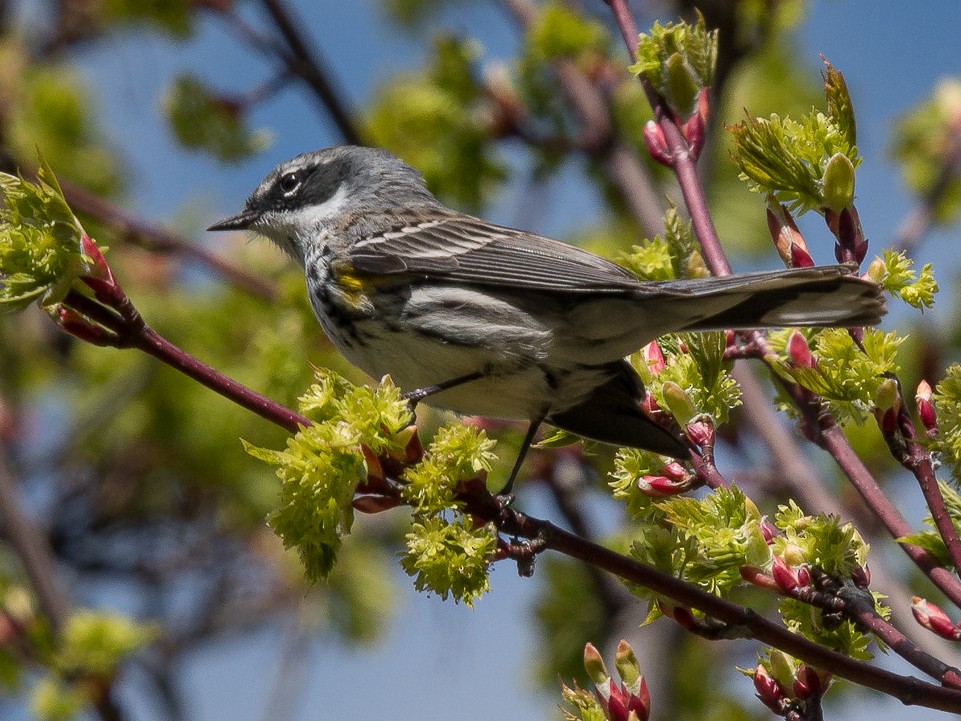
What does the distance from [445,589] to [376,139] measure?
4380 mm

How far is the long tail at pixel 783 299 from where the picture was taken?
2.18m

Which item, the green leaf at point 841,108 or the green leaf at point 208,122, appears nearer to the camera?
the green leaf at point 841,108

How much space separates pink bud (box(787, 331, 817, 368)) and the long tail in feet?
0.17

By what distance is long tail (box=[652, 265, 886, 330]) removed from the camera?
218 cm

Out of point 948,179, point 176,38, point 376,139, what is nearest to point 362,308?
point 176,38

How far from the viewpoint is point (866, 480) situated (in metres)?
2.22

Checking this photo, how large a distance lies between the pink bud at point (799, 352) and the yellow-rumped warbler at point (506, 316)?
14 centimetres

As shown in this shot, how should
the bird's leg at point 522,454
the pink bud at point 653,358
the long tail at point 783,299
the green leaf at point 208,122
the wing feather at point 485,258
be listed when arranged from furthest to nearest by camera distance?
the green leaf at point 208,122 < the bird's leg at point 522,454 < the wing feather at point 485,258 < the pink bud at point 653,358 < the long tail at point 783,299

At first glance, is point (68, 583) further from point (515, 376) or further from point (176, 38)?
point (515, 376)

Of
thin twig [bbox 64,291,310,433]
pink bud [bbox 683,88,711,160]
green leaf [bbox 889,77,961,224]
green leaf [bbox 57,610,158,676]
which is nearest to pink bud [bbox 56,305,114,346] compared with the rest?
thin twig [bbox 64,291,310,433]

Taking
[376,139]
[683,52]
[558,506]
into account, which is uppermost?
[376,139]

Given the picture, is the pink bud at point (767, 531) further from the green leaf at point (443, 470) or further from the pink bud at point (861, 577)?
the green leaf at point (443, 470)

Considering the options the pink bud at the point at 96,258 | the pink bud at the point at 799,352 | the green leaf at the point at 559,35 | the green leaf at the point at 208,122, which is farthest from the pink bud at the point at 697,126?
the green leaf at the point at 208,122

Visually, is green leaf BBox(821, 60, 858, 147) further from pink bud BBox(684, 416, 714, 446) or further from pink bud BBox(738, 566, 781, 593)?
pink bud BBox(738, 566, 781, 593)
